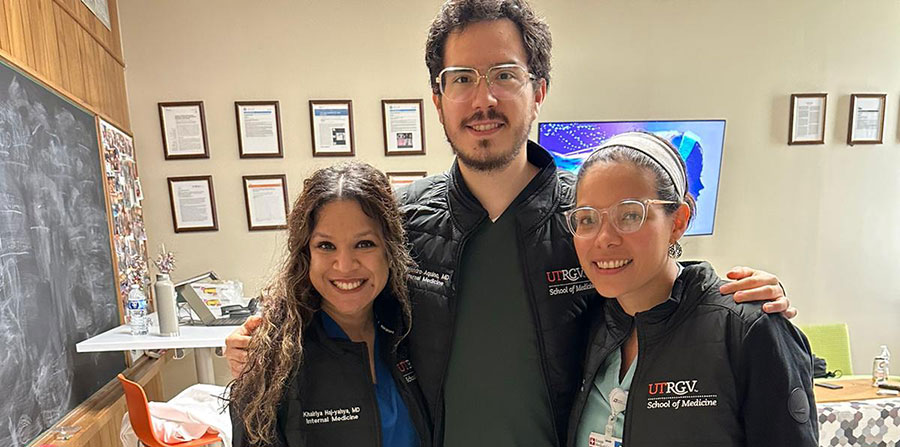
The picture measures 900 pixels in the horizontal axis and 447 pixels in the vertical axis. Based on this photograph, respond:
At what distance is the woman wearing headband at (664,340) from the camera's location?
3.08 feet

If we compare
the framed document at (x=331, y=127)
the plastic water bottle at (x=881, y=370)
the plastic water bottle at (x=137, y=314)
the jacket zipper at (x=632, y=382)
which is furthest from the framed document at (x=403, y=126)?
the plastic water bottle at (x=881, y=370)

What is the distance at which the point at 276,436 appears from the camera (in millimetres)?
1158

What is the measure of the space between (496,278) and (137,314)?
2.20 metres

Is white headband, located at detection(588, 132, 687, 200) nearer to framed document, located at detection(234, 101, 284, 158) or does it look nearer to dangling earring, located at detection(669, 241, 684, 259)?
dangling earring, located at detection(669, 241, 684, 259)

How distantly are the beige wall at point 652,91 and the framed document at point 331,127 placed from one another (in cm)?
7

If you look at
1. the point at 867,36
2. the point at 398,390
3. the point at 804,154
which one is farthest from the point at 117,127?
the point at 867,36

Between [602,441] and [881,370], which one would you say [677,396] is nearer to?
[602,441]

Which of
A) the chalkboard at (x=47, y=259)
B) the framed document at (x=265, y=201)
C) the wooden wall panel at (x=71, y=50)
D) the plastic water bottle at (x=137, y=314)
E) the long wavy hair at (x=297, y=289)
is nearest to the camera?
the long wavy hair at (x=297, y=289)

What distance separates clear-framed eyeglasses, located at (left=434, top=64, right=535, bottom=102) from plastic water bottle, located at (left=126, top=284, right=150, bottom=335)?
218 centimetres

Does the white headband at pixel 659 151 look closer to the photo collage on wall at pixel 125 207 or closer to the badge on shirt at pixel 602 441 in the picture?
the badge on shirt at pixel 602 441

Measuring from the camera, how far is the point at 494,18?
127 cm

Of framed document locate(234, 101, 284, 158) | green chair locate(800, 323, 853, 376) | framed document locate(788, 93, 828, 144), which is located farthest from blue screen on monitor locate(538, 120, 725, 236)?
framed document locate(234, 101, 284, 158)

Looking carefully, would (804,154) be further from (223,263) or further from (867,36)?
(223,263)

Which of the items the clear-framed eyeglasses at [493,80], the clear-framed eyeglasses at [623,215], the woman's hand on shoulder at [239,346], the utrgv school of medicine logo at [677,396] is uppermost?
the clear-framed eyeglasses at [493,80]
